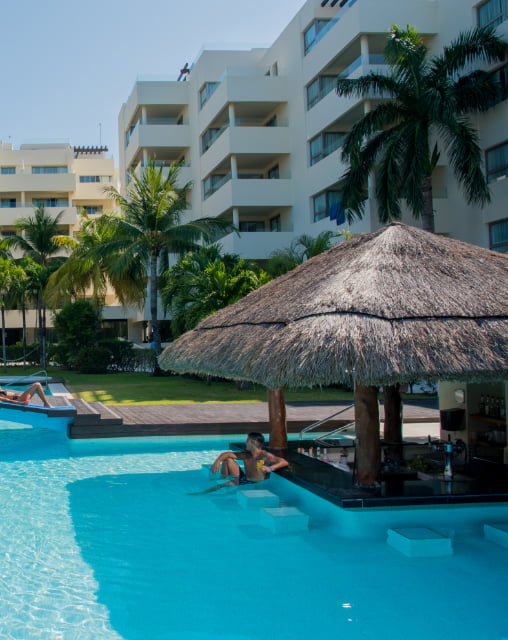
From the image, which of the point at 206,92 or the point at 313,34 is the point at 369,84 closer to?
the point at 313,34

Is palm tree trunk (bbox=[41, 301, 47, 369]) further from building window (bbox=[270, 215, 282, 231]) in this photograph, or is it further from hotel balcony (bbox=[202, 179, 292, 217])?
building window (bbox=[270, 215, 282, 231])

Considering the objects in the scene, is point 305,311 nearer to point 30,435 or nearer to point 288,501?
point 288,501

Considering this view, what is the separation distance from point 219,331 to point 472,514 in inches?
175

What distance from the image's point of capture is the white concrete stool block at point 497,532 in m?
7.26

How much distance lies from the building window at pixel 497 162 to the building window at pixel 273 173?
13.5 m

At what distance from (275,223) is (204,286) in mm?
12562

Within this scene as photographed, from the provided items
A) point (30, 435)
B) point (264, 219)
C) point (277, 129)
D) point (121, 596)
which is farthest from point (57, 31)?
point (264, 219)

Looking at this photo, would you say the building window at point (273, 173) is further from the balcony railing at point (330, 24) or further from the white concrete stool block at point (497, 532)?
the white concrete stool block at point (497, 532)

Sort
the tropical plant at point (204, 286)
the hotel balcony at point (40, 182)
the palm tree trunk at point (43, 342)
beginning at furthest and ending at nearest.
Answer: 1. the hotel balcony at point (40, 182)
2. the palm tree trunk at point (43, 342)
3. the tropical plant at point (204, 286)

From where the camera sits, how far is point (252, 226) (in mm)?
34781

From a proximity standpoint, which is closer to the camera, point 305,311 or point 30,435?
point 305,311

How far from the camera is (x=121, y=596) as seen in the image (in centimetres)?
610

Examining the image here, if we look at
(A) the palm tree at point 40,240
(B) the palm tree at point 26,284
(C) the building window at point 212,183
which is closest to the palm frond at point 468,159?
(C) the building window at point 212,183

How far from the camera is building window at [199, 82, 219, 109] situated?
36.9 metres
